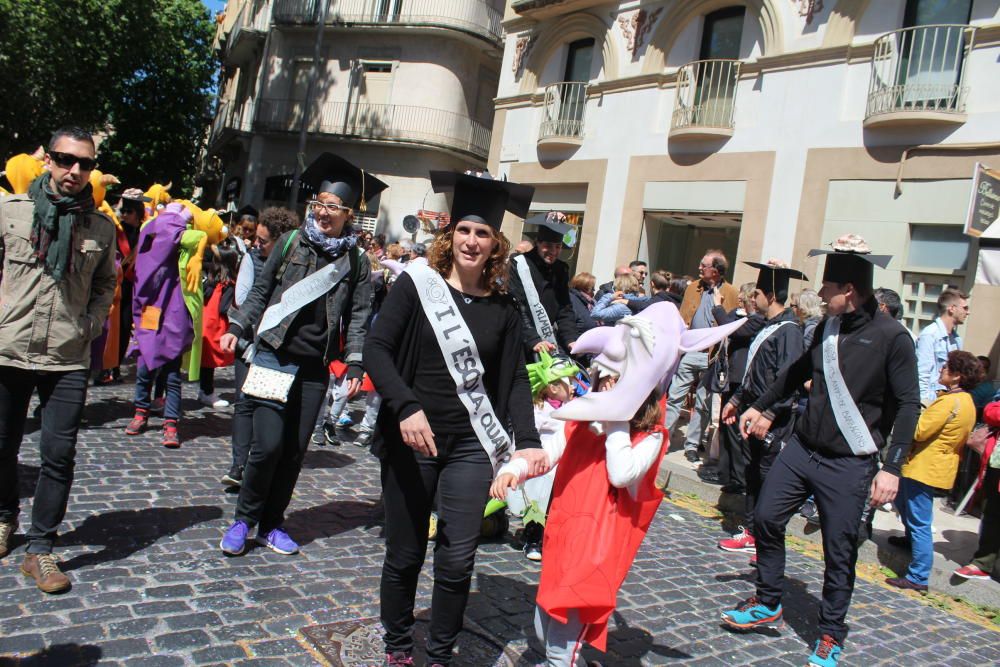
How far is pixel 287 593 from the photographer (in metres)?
4.13

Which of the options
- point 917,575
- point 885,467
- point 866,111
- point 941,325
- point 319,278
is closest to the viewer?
point 885,467

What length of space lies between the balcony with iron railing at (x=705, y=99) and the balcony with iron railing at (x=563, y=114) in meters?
2.55

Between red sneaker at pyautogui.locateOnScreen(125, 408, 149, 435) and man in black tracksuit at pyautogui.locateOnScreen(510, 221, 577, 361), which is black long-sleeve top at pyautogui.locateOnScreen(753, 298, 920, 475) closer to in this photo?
man in black tracksuit at pyautogui.locateOnScreen(510, 221, 577, 361)

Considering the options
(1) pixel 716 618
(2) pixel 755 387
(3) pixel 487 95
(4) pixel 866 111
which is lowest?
(1) pixel 716 618

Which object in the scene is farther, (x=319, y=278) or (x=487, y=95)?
(x=487, y=95)

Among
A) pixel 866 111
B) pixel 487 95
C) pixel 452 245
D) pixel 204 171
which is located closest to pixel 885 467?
pixel 452 245

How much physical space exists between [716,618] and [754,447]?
2152mm

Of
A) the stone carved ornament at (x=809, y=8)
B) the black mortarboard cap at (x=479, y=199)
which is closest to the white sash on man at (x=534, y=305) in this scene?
the black mortarboard cap at (x=479, y=199)

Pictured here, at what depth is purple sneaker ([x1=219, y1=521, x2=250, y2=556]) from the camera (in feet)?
14.8

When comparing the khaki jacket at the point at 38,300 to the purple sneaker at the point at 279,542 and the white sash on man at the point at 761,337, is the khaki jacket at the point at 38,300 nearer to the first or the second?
the purple sneaker at the point at 279,542

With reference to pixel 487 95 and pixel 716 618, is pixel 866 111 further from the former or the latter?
pixel 487 95

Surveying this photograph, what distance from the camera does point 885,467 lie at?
4.21 meters

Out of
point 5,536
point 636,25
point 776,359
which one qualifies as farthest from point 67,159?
point 636,25

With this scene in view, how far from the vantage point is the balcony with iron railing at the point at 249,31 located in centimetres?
3086
